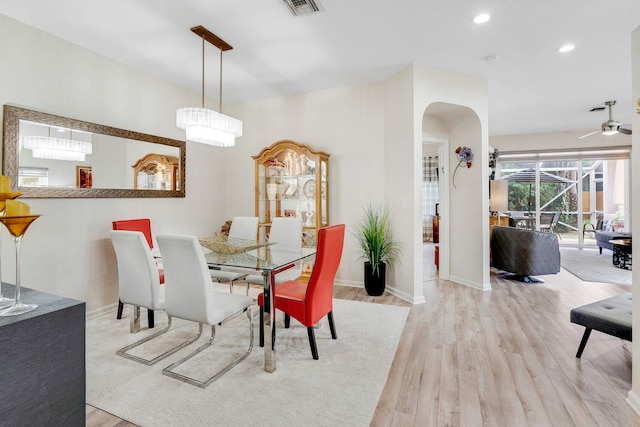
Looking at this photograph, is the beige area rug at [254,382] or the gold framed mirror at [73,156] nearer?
the beige area rug at [254,382]

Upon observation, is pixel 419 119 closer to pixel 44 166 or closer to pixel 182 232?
pixel 182 232

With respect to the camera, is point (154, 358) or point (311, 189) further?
point (311, 189)

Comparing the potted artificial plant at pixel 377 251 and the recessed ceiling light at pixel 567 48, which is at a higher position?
the recessed ceiling light at pixel 567 48

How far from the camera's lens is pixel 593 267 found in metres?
5.61

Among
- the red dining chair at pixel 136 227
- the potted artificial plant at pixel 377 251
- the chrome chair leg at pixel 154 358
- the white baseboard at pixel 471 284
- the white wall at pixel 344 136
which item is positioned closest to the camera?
the chrome chair leg at pixel 154 358

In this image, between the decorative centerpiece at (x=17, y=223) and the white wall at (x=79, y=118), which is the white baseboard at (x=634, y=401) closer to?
the decorative centerpiece at (x=17, y=223)

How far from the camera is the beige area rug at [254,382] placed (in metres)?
1.79

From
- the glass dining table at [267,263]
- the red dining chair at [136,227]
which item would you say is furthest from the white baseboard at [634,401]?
the red dining chair at [136,227]

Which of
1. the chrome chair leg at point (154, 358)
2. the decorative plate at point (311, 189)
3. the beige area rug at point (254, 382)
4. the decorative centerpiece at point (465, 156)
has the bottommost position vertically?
the beige area rug at point (254, 382)

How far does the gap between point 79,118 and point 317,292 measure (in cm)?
299

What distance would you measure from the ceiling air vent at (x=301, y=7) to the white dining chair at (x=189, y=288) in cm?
199

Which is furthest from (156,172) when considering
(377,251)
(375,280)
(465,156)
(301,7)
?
(465,156)

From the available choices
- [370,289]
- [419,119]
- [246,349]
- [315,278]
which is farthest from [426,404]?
[419,119]

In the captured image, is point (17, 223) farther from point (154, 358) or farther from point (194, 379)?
A: point (154, 358)
